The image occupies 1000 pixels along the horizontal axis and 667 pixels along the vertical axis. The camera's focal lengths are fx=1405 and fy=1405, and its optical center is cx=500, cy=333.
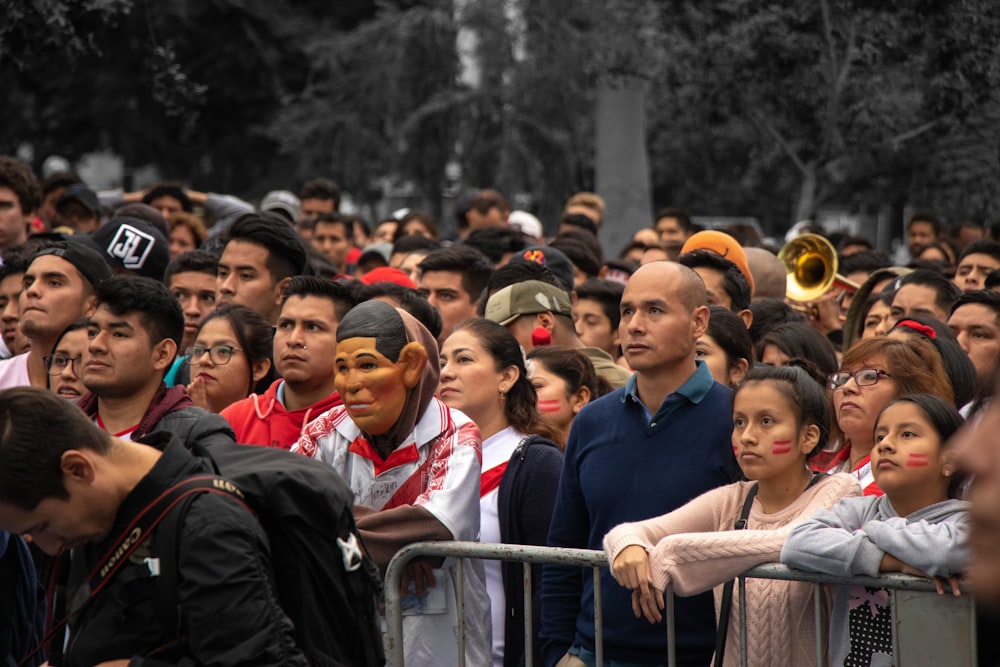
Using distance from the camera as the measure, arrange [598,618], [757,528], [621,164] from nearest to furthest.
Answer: [757,528], [598,618], [621,164]

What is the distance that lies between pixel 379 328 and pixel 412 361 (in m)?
0.17

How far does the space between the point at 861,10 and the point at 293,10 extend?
46.3 ft

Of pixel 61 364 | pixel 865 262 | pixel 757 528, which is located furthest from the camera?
pixel 865 262

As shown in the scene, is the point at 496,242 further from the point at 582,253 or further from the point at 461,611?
the point at 461,611

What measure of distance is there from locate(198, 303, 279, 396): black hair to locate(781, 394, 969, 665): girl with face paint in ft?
9.30

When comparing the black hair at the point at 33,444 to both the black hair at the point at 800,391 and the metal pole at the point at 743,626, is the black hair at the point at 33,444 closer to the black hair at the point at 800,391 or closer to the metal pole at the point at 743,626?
the metal pole at the point at 743,626

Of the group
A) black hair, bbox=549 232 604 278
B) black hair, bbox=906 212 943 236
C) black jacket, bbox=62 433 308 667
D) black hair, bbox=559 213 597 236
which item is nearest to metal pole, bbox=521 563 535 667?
black jacket, bbox=62 433 308 667

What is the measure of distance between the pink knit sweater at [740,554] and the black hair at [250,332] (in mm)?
2316

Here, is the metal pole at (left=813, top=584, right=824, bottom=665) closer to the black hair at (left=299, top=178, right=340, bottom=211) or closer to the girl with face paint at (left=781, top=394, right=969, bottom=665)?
the girl with face paint at (left=781, top=394, right=969, bottom=665)

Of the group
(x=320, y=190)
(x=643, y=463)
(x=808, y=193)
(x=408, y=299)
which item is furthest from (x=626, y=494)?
(x=808, y=193)

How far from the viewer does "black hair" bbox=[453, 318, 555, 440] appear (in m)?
5.64

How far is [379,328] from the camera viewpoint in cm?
507

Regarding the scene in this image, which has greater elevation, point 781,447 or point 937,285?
point 937,285

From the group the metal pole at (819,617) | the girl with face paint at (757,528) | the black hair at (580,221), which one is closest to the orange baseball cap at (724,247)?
the girl with face paint at (757,528)
